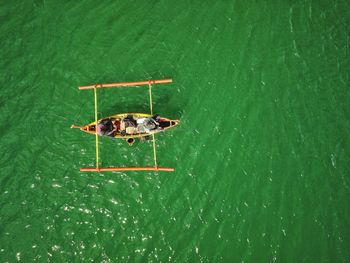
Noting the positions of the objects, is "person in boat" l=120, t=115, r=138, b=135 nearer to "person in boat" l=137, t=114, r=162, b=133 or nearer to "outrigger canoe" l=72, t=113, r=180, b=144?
"outrigger canoe" l=72, t=113, r=180, b=144

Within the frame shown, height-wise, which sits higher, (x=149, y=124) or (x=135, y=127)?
(x=149, y=124)

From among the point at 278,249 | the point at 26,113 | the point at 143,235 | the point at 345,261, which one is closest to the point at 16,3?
the point at 26,113

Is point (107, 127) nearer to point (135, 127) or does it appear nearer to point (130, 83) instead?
point (135, 127)

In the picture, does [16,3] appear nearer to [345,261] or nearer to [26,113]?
[26,113]

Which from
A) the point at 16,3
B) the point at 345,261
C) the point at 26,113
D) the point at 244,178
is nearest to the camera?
the point at 345,261

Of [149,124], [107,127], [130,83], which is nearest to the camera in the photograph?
[149,124]

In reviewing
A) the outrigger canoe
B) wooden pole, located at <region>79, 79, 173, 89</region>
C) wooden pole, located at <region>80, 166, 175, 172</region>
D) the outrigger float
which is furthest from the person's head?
wooden pole, located at <region>80, 166, 175, 172</region>

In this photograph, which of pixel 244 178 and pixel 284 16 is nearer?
pixel 244 178

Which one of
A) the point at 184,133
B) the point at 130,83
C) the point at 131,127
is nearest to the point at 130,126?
the point at 131,127
